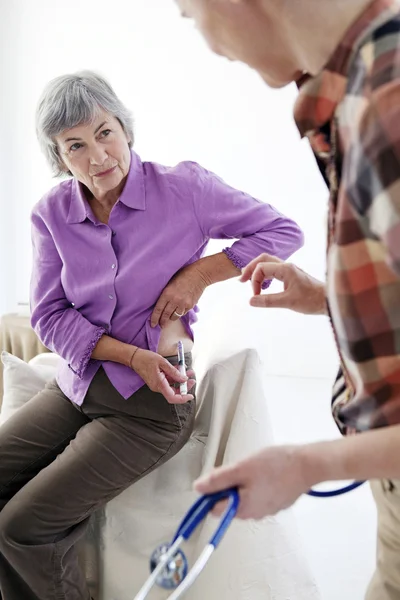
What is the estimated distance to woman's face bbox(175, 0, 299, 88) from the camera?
70 cm

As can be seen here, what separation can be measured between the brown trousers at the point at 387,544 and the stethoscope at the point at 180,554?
0.83 ft

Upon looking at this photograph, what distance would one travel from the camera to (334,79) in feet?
2.19

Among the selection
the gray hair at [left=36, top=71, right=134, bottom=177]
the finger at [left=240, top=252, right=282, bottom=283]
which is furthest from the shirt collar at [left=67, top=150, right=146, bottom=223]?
the finger at [left=240, top=252, right=282, bottom=283]

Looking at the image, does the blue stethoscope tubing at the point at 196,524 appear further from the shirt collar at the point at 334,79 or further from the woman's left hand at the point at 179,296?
the woman's left hand at the point at 179,296

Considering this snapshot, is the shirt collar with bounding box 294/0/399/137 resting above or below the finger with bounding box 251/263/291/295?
above

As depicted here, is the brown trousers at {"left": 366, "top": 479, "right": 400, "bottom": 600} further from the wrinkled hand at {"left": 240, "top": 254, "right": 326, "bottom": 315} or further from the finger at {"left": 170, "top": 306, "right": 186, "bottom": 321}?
the finger at {"left": 170, "top": 306, "right": 186, "bottom": 321}

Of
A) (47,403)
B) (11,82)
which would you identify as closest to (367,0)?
(47,403)

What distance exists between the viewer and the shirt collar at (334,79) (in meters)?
0.63

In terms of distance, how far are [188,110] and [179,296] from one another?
2.32 meters

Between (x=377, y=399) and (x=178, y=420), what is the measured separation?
2.68 feet

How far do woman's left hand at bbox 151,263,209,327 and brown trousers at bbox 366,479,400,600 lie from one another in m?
0.72

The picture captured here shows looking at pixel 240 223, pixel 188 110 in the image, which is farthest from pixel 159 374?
pixel 188 110

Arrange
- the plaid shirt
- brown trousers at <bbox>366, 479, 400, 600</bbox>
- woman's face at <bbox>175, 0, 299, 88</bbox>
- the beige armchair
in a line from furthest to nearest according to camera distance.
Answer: the beige armchair, brown trousers at <bbox>366, 479, 400, 600</bbox>, woman's face at <bbox>175, 0, 299, 88</bbox>, the plaid shirt

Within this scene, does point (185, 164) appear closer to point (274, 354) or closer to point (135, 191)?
point (135, 191)
